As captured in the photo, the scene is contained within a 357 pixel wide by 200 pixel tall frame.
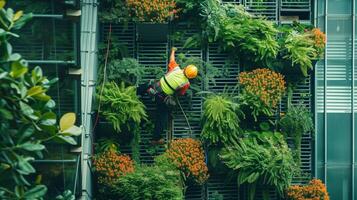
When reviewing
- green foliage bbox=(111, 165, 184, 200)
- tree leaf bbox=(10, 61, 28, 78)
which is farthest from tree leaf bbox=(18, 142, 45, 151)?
green foliage bbox=(111, 165, 184, 200)

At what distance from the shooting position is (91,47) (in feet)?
72.2

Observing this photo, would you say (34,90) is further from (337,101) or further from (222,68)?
(337,101)

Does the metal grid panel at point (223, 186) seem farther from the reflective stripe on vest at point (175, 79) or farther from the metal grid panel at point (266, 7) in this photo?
the metal grid panel at point (266, 7)

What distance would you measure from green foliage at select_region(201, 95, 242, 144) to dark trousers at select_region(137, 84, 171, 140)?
90 cm

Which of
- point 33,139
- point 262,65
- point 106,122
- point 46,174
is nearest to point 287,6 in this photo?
point 262,65

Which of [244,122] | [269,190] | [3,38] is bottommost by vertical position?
[269,190]

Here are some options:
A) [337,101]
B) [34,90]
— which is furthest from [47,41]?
[337,101]

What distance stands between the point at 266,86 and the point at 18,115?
11.2 metres

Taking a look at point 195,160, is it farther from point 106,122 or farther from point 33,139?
point 33,139

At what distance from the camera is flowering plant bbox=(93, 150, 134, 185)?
869 inches

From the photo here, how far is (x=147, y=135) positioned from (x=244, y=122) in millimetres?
2083

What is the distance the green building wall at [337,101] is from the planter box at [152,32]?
135 inches

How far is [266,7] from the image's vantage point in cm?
2400

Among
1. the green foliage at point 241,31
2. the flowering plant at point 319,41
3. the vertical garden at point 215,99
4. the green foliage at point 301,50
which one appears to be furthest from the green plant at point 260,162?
the flowering plant at point 319,41
